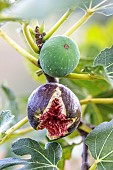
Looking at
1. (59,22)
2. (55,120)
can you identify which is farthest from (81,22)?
(55,120)

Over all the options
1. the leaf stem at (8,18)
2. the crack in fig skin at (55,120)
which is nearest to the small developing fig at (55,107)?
the crack in fig skin at (55,120)

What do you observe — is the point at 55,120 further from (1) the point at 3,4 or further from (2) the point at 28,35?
(1) the point at 3,4

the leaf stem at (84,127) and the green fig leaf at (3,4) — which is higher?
the green fig leaf at (3,4)

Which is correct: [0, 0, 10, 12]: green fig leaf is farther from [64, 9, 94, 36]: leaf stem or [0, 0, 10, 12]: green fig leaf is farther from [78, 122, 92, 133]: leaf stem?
[78, 122, 92, 133]: leaf stem

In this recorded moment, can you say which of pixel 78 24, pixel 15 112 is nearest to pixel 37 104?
pixel 78 24

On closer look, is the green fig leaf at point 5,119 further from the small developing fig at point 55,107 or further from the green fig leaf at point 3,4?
the green fig leaf at point 3,4

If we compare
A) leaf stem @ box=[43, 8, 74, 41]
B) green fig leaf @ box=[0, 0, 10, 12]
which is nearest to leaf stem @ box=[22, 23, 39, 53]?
leaf stem @ box=[43, 8, 74, 41]

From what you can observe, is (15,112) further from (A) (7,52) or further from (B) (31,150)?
(A) (7,52)
